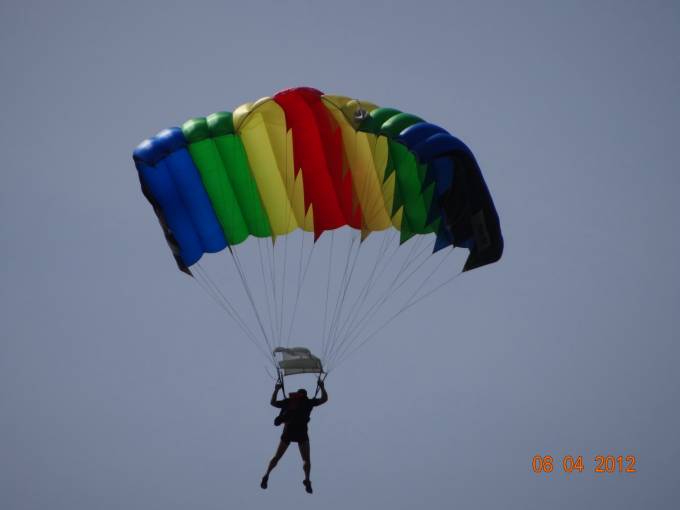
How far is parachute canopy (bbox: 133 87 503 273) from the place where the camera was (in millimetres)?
24750

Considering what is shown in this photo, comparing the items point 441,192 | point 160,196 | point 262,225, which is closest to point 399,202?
point 441,192

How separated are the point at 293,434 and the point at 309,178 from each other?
4.85 m

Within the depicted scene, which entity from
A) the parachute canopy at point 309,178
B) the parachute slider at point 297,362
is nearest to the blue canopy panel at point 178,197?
the parachute canopy at point 309,178

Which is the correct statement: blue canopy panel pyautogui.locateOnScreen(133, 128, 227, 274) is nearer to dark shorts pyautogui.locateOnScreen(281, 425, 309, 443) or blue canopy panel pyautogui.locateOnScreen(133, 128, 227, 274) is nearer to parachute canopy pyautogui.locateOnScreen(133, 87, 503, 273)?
parachute canopy pyautogui.locateOnScreen(133, 87, 503, 273)

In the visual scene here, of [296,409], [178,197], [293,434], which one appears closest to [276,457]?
[293,434]

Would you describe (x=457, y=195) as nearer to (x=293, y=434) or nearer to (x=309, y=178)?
(x=309, y=178)

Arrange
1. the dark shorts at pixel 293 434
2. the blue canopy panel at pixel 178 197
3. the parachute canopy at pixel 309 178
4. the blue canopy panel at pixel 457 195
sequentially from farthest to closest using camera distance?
the blue canopy panel at pixel 178 197 → the parachute canopy at pixel 309 178 → the blue canopy panel at pixel 457 195 → the dark shorts at pixel 293 434

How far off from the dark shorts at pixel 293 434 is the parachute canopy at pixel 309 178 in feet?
12.9

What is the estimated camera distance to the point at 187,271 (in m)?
25.7

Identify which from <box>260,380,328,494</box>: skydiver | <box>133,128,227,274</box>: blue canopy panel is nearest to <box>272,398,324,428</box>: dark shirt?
<box>260,380,328,494</box>: skydiver

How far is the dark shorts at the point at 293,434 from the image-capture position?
2375 centimetres

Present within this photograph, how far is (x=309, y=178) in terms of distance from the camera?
1011 inches

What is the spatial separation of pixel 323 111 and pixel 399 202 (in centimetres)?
214

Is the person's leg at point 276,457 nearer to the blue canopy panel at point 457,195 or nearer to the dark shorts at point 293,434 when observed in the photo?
the dark shorts at point 293,434
